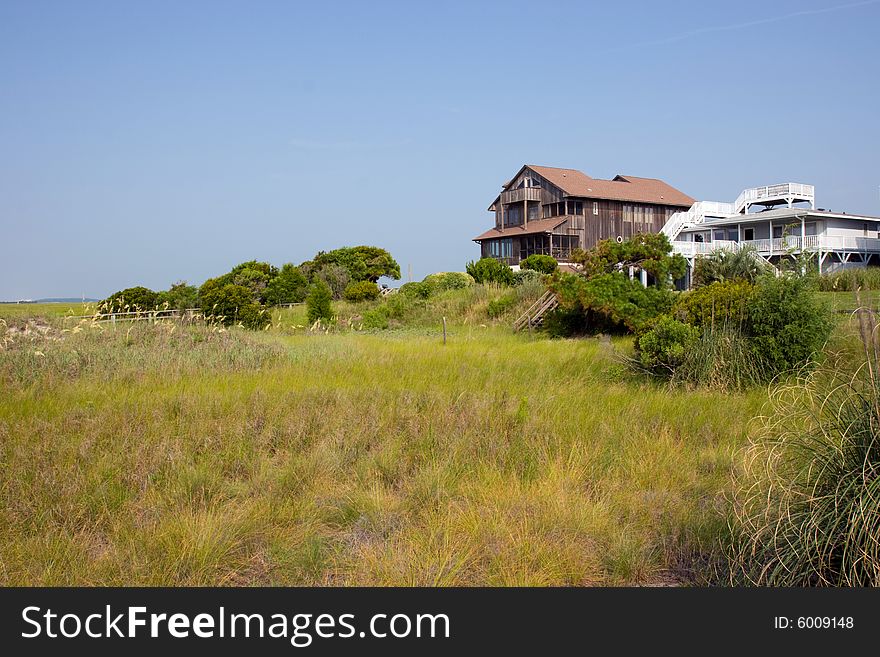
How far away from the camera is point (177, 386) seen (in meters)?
11.3

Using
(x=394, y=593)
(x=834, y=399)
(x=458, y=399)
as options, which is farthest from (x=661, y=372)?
(x=394, y=593)

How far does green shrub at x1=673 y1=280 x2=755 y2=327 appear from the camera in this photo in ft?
40.5

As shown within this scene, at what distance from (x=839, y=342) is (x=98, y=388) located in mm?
12460

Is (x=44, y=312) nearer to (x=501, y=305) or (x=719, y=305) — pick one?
(x=501, y=305)

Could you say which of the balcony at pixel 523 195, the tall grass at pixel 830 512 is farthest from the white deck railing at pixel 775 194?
the tall grass at pixel 830 512

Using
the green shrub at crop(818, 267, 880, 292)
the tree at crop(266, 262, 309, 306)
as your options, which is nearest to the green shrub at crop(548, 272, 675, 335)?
the green shrub at crop(818, 267, 880, 292)

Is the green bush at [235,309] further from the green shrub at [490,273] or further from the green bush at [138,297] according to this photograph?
the green shrub at [490,273]

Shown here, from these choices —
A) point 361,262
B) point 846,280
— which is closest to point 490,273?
point 361,262

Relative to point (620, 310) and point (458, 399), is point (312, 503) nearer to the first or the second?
point (458, 399)

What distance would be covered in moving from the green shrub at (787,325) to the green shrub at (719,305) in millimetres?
312

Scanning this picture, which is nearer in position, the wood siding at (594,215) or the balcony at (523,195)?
the wood siding at (594,215)

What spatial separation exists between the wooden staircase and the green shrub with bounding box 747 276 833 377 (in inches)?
480

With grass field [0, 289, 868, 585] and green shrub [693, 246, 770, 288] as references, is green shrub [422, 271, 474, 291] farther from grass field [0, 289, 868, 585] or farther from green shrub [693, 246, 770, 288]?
grass field [0, 289, 868, 585]

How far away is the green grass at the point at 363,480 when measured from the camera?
4.65 meters
